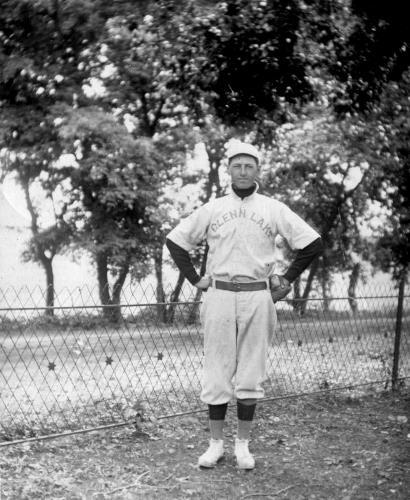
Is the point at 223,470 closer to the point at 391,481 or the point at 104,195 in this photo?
the point at 391,481

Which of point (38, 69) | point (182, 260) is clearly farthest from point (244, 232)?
point (38, 69)

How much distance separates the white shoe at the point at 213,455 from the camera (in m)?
3.90

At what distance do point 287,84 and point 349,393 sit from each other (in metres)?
4.13

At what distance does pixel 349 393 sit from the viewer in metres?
6.15

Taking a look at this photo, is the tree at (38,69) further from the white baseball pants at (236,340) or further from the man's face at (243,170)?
the man's face at (243,170)

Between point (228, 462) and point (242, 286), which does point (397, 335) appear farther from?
point (242, 286)

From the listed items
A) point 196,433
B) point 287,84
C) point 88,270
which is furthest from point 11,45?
point 88,270

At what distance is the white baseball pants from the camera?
3852mm

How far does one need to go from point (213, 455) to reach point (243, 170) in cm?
189

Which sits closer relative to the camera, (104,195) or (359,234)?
(104,195)

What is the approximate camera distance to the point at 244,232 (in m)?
3.87

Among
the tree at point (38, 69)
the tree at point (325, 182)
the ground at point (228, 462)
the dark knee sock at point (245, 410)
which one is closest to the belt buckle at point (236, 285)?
the dark knee sock at point (245, 410)

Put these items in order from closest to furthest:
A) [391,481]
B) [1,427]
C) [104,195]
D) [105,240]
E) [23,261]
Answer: [391,481]
[1,427]
[104,195]
[105,240]
[23,261]

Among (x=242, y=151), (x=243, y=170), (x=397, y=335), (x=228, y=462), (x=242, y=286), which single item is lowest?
(x=228, y=462)
